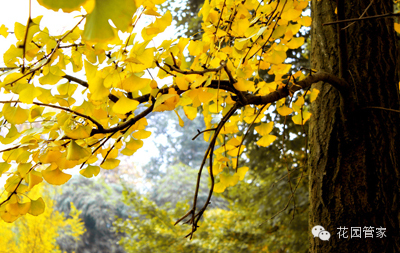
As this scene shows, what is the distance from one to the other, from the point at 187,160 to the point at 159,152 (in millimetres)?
1416

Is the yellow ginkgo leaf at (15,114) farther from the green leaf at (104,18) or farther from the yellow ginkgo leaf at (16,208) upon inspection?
the green leaf at (104,18)

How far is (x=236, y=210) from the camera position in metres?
4.05

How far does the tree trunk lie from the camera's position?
2.83ft

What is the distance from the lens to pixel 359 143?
920 mm

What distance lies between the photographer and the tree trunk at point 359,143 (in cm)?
86

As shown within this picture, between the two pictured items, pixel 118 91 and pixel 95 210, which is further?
pixel 95 210

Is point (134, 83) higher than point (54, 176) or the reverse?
higher

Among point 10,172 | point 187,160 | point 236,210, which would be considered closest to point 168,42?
point 10,172

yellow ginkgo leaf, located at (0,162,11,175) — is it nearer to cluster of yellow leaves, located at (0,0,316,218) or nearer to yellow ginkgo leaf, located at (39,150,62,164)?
cluster of yellow leaves, located at (0,0,316,218)

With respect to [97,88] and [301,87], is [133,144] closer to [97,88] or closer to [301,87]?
[97,88]

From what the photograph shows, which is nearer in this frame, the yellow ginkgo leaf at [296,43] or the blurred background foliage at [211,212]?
the yellow ginkgo leaf at [296,43]

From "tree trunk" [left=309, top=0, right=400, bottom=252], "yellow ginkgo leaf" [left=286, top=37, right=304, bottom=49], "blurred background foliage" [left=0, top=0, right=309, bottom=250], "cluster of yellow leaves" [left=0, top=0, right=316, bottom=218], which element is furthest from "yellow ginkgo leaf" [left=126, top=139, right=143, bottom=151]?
"tree trunk" [left=309, top=0, right=400, bottom=252]

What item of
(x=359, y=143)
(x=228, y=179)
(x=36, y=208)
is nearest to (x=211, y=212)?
(x=359, y=143)

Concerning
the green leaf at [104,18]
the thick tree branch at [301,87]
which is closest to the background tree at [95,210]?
the thick tree branch at [301,87]
